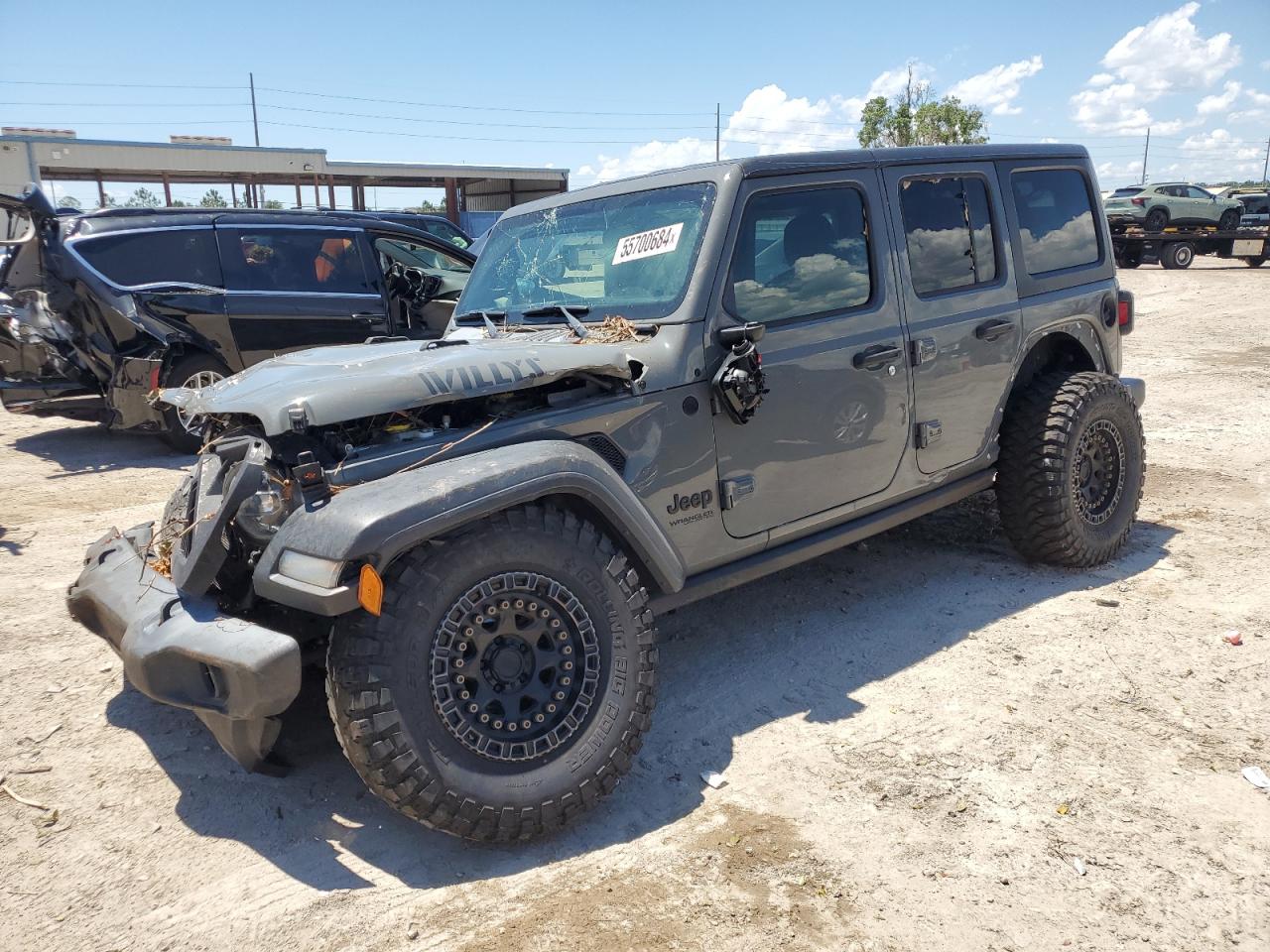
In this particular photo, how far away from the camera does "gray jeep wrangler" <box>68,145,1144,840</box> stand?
8.50 feet

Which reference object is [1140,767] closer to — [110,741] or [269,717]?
[269,717]

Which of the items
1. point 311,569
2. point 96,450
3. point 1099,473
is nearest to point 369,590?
point 311,569

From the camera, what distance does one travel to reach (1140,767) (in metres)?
3.09

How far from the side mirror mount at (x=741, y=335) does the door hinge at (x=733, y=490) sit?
50 centimetres

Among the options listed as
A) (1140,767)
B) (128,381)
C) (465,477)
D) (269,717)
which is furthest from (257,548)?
(128,381)

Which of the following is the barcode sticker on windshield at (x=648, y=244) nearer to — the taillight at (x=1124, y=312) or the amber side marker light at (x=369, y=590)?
the amber side marker light at (x=369, y=590)

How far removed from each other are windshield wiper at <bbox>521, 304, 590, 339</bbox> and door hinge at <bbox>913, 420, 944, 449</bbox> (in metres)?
1.60

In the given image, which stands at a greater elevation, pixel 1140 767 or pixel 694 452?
pixel 694 452

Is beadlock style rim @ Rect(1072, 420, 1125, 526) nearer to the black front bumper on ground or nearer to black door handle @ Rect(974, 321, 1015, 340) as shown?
black door handle @ Rect(974, 321, 1015, 340)

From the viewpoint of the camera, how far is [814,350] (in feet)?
12.2

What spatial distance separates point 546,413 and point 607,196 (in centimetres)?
135

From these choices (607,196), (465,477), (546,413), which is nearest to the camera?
(465,477)

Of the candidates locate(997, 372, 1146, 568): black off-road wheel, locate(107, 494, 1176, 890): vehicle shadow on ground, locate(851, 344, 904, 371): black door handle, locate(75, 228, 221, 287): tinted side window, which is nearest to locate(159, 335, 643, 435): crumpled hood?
locate(851, 344, 904, 371): black door handle

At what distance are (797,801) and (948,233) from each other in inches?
107
